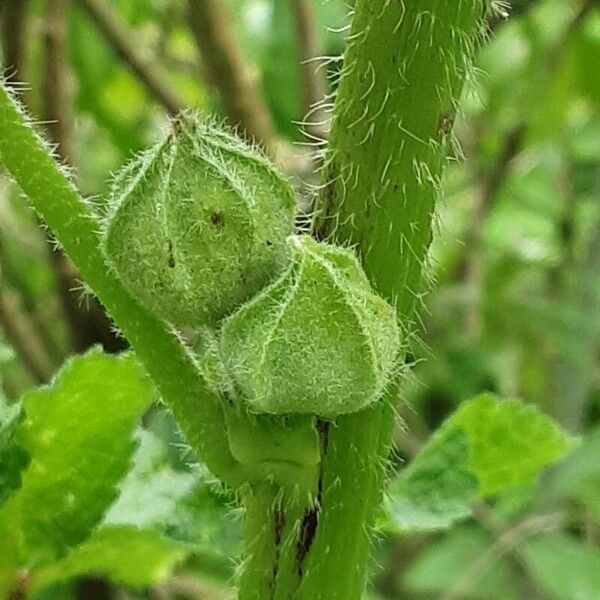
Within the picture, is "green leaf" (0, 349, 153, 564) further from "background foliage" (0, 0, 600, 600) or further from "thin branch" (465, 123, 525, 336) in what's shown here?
"thin branch" (465, 123, 525, 336)

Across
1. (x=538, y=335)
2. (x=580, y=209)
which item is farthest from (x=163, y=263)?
(x=580, y=209)

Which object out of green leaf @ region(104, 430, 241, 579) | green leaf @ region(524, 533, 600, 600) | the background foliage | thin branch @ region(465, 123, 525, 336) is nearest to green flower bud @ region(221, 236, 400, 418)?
the background foliage

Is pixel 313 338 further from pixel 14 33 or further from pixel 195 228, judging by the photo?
pixel 14 33

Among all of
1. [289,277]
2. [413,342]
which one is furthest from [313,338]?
[413,342]

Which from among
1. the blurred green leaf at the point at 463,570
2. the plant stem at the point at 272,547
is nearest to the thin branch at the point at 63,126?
the blurred green leaf at the point at 463,570

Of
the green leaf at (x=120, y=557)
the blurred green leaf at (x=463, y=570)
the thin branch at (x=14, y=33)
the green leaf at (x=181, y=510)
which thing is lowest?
the blurred green leaf at (x=463, y=570)

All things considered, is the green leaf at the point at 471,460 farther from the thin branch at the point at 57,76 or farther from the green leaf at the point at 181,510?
the thin branch at the point at 57,76
